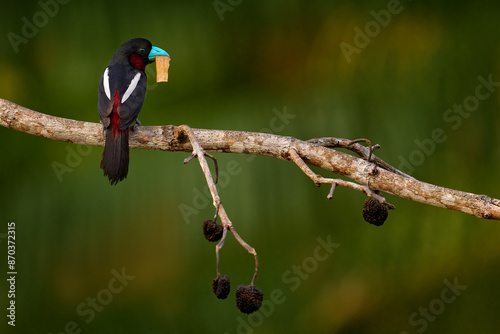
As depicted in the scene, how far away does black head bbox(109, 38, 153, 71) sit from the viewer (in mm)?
3498

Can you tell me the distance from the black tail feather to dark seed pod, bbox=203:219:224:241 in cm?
95

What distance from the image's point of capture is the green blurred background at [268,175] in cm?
391

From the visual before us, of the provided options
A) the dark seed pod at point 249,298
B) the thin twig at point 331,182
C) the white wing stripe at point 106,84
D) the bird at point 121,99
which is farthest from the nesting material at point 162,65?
the dark seed pod at point 249,298

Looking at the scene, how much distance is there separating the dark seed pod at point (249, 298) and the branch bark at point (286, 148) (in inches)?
29.4

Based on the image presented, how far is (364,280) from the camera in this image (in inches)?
158

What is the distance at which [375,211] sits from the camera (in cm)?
229

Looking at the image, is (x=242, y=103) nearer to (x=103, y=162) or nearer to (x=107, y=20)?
(x=107, y=20)

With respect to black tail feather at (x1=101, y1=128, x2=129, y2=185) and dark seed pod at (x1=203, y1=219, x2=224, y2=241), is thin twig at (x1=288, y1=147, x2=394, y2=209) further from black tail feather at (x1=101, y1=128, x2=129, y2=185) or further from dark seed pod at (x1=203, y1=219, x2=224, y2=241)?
black tail feather at (x1=101, y1=128, x2=129, y2=185)

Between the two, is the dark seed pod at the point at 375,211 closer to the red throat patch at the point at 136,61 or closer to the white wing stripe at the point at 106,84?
the white wing stripe at the point at 106,84

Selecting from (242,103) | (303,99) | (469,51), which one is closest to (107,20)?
(242,103)

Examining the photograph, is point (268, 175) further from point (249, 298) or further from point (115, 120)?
point (249, 298)

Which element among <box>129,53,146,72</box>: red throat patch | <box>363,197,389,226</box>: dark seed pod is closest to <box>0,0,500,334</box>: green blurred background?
<box>129,53,146,72</box>: red throat patch

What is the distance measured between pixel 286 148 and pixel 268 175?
1.24 metres

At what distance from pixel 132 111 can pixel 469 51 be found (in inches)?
76.8
